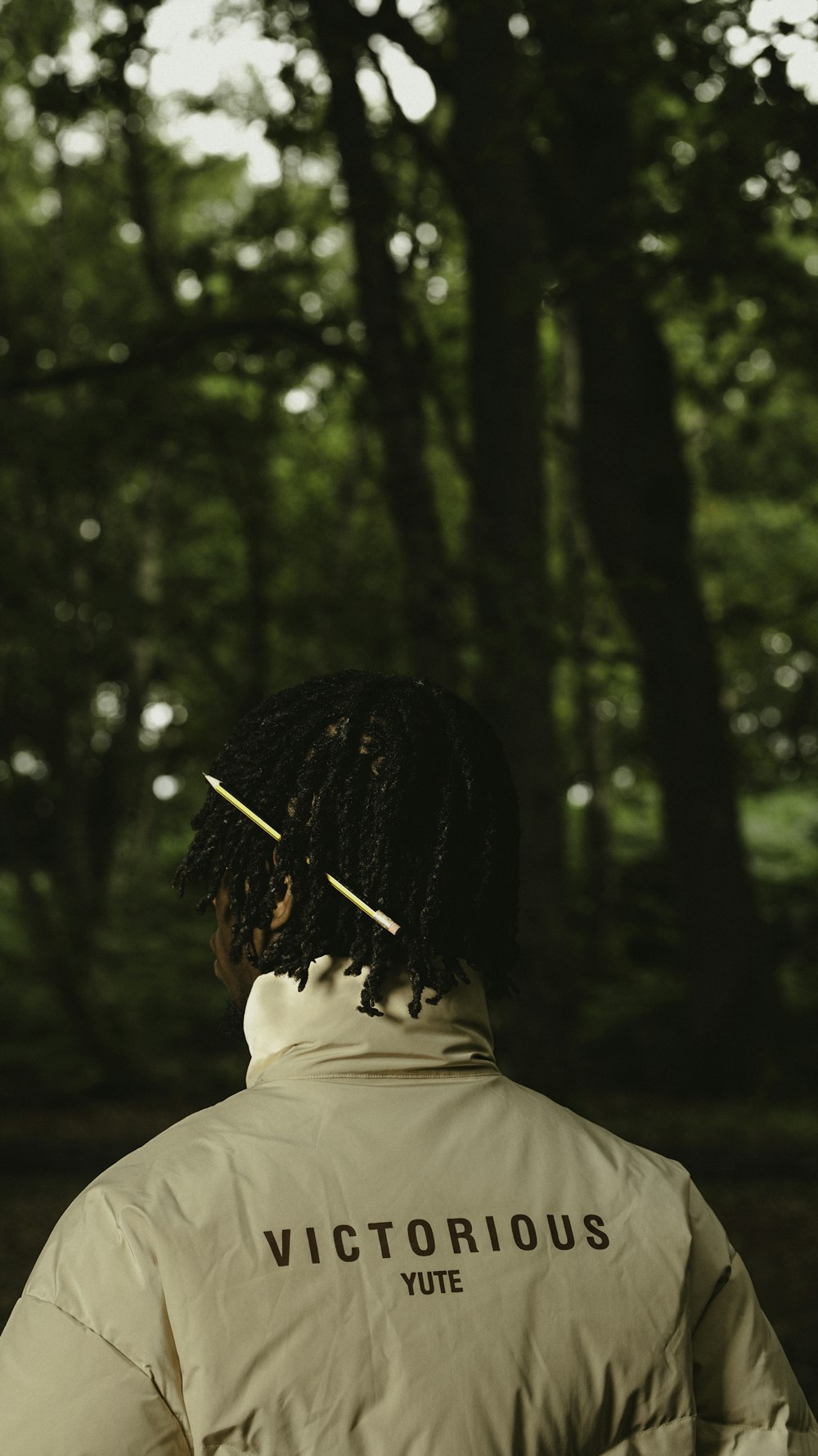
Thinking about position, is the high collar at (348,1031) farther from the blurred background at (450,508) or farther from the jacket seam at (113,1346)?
the blurred background at (450,508)

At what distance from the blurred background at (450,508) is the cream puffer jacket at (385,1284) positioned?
169 inches

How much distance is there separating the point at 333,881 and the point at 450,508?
1994cm

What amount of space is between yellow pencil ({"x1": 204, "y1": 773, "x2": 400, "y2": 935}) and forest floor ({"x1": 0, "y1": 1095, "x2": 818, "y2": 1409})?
5.34 metres

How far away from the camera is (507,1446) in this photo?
4.71ft

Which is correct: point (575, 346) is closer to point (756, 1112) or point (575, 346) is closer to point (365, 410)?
point (365, 410)

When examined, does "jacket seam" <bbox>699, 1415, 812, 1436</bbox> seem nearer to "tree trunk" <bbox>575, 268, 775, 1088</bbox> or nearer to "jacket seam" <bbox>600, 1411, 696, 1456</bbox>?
"jacket seam" <bbox>600, 1411, 696, 1456</bbox>

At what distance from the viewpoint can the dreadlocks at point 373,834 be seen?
5.40ft

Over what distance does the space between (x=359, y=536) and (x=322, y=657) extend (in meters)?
6.64

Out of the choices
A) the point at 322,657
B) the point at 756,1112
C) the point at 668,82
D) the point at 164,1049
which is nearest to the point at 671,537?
the point at 322,657

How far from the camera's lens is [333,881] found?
1.65 metres

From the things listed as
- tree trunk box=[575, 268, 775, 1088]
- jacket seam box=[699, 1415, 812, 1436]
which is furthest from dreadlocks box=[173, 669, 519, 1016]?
tree trunk box=[575, 268, 775, 1088]

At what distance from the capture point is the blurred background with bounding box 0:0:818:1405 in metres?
7.33

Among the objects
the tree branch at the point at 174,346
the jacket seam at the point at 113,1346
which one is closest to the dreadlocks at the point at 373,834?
the jacket seam at the point at 113,1346

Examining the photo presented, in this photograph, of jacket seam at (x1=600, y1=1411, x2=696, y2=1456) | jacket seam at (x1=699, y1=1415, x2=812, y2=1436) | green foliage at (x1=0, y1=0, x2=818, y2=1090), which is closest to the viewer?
jacket seam at (x1=600, y1=1411, x2=696, y2=1456)
